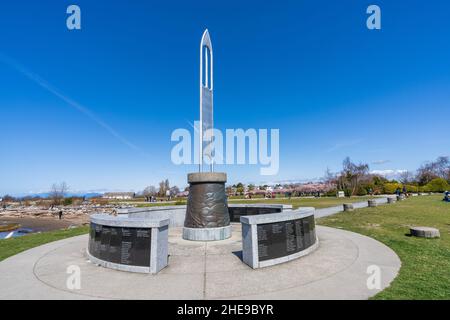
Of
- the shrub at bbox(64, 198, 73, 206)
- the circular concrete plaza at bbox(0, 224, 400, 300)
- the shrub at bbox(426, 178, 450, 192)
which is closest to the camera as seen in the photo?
the circular concrete plaza at bbox(0, 224, 400, 300)

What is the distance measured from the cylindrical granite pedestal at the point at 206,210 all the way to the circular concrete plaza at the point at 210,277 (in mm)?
1543

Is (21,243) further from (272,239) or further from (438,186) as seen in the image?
(438,186)

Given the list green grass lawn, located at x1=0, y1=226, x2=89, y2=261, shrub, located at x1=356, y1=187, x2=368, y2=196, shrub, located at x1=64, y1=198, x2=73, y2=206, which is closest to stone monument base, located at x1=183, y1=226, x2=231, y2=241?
green grass lawn, located at x1=0, y1=226, x2=89, y2=261

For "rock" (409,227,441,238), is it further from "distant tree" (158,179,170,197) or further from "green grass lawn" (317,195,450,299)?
"distant tree" (158,179,170,197)

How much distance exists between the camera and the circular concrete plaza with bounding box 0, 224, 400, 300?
5.34 meters

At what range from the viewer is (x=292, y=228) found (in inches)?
314

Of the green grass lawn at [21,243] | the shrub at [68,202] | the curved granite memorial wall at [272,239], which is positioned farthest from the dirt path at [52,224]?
the shrub at [68,202]

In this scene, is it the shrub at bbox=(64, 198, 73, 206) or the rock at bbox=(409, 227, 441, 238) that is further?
the shrub at bbox=(64, 198, 73, 206)

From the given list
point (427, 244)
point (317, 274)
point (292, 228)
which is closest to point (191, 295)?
point (317, 274)

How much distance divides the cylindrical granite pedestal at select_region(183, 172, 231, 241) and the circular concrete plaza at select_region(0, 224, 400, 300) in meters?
1.54

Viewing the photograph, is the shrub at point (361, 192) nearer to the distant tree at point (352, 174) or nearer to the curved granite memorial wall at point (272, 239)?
the distant tree at point (352, 174)

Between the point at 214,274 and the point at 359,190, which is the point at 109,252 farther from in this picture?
the point at 359,190

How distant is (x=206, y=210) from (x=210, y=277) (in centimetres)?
466
